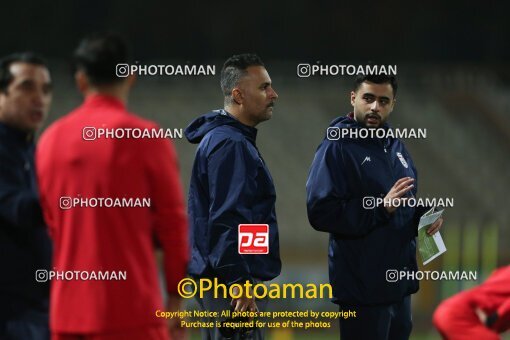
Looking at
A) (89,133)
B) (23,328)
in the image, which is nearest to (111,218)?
(89,133)

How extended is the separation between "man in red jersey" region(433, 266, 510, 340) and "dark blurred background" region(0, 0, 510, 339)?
5816 mm

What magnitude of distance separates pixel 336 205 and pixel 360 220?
0.11 m

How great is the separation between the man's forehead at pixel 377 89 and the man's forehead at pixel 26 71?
1.30 meters

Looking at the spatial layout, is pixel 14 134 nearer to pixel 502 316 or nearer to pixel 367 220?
pixel 367 220

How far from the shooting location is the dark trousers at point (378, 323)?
369cm

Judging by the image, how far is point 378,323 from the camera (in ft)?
12.1

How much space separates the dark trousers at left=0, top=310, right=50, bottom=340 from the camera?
9.52ft

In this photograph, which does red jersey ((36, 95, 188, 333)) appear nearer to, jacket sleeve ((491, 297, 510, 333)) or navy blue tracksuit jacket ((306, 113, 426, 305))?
jacket sleeve ((491, 297, 510, 333))

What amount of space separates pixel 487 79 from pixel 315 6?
6.70 feet

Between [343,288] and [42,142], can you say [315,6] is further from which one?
[42,142]

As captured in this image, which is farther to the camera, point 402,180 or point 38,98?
point 402,180

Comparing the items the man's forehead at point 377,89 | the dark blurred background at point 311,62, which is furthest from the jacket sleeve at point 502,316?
the dark blurred background at point 311,62

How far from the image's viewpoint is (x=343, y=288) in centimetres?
372

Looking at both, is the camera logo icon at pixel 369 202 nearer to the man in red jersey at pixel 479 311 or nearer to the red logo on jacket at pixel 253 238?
the red logo on jacket at pixel 253 238
